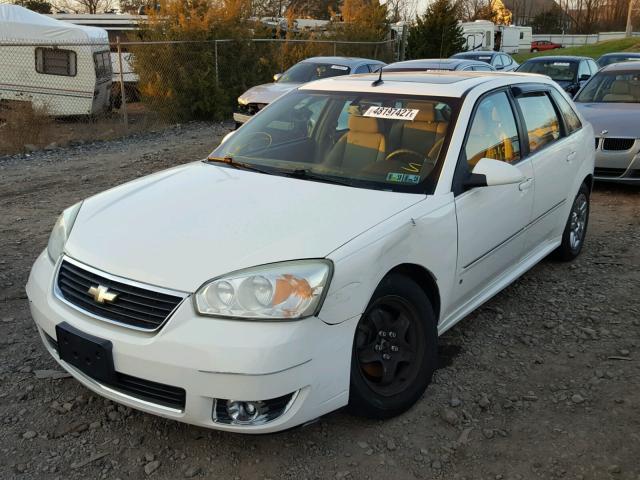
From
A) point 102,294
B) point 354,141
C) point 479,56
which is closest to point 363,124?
point 354,141

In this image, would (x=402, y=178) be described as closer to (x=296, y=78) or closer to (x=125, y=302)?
(x=125, y=302)

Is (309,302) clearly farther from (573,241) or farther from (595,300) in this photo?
(573,241)

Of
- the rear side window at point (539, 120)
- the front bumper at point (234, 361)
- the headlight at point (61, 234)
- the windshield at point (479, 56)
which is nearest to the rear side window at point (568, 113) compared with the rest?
the rear side window at point (539, 120)

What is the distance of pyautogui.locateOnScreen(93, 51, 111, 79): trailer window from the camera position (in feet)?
51.8

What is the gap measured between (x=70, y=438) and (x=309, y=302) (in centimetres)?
138

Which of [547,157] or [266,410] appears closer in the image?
[266,410]

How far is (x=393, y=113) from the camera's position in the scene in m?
3.79

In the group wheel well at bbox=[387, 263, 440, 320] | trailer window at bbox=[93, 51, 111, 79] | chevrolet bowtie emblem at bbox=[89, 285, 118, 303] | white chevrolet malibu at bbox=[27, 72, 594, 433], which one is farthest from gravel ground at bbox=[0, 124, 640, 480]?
trailer window at bbox=[93, 51, 111, 79]

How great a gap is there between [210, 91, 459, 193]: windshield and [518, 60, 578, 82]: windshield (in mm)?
11456

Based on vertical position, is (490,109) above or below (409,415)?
above

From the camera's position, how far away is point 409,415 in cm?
319

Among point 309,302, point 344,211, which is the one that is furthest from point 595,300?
point 309,302

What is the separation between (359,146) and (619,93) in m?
6.80

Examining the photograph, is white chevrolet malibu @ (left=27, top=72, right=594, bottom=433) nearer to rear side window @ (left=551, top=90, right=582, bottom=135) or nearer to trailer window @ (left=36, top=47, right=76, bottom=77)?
rear side window @ (left=551, top=90, right=582, bottom=135)
